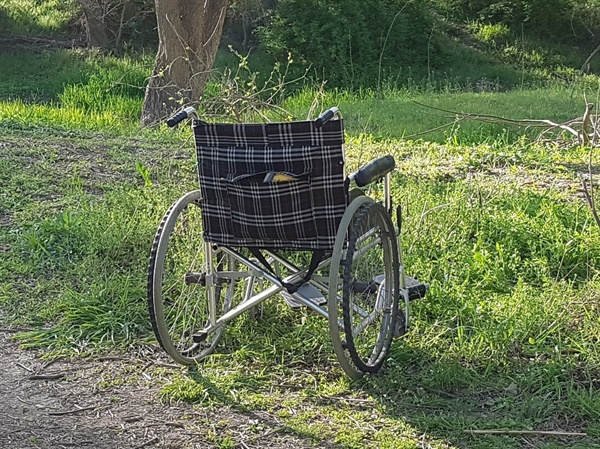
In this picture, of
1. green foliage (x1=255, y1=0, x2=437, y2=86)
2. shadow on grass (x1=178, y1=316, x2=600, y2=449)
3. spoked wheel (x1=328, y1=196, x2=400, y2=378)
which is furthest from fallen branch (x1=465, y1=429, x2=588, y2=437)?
green foliage (x1=255, y1=0, x2=437, y2=86)

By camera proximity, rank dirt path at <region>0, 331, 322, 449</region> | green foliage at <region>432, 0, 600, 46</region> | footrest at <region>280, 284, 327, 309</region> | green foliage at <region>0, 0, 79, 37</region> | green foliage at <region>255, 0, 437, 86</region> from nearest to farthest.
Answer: dirt path at <region>0, 331, 322, 449</region> → footrest at <region>280, 284, 327, 309</region> → green foliage at <region>255, 0, 437, 86</region> → green foliage at <region>0, 0, 79, 37</region> → green foliage at <region>432, 0, 600, 46</region>

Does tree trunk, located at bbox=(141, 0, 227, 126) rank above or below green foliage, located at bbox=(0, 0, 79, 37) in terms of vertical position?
below

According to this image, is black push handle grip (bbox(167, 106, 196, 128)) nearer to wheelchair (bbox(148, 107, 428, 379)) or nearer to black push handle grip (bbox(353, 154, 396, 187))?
wheelchair (bbox(148, 107, 428, 379))

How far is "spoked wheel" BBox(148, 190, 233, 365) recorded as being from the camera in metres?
3.45

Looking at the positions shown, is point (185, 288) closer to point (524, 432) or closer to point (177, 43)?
point (524, 432)

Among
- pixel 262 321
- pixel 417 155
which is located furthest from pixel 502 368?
pixel 417 155

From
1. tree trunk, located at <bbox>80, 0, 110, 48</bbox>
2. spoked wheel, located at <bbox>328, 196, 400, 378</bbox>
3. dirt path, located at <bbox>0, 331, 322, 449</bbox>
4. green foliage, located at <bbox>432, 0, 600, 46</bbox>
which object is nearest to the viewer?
dirt path, located at <bbox>0, 331, 322, 449</bbox>

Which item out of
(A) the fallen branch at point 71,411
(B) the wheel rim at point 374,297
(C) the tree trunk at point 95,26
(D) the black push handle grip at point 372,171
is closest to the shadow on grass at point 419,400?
(B) the wheel rim at point 374,297

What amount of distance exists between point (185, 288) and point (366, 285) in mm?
1088

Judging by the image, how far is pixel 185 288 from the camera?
4156 millimetres

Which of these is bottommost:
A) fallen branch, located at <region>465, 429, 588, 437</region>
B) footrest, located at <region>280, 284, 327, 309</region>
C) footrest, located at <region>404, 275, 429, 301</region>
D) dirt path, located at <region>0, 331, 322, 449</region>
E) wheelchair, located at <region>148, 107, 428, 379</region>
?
fallen branch, located at <region>465, 429, 588, 437</region>

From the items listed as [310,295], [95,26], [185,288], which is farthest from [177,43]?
[95,26]

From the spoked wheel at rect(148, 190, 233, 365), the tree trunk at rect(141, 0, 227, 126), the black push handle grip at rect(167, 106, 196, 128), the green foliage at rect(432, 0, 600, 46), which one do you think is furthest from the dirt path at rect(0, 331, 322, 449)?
the green foliage at rect(432, 0, 600, 46)

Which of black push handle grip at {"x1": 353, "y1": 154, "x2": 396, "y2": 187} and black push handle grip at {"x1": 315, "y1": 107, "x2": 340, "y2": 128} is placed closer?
black push handle grip at {"x1": 315, "y1": 107, "x2": 340, "y2": 128}
